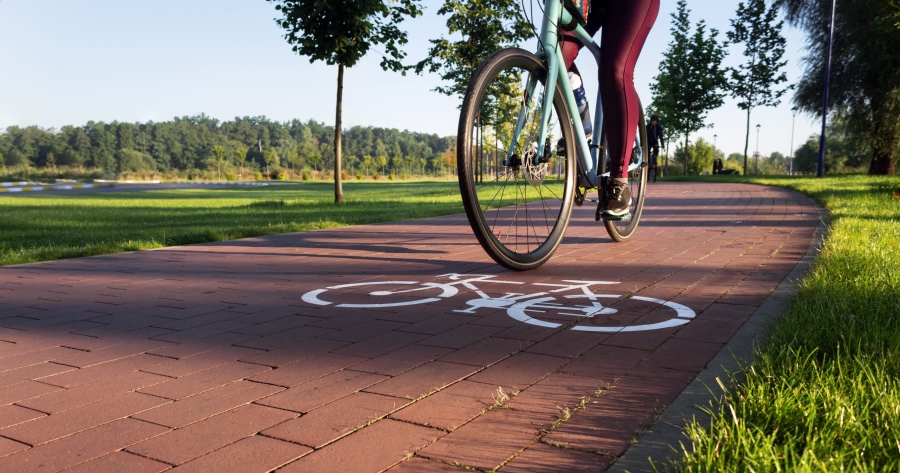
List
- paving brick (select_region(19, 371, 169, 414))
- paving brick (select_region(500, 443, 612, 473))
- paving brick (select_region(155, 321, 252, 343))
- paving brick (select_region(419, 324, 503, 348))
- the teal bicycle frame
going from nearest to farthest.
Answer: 1. paving brick (select_region(500, 443, 612, 473))
2. paving brick (select_region(19, 371, 169, 414))
3. paving brick (select_region(419, 324, 503, 348))
4. paving brick (select_region(155, 321, 252, 343))
5. the teal bicycle frame

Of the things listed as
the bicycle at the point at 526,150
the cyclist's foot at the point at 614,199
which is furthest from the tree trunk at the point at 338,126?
the cyclist's foot at the point at 614,199

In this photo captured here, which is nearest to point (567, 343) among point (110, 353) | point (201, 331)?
point (201, 331)

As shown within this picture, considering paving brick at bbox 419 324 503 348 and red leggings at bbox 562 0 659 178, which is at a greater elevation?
red leggings at bbox 562 0 659 178

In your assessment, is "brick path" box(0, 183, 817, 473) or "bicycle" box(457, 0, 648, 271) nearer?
"brick path" box(0, 183, 817, 473)

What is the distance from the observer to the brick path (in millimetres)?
1924

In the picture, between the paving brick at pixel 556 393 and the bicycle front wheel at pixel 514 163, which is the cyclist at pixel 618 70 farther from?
the paving brick at pixel 556 393

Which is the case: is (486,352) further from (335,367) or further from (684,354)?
(684,354)

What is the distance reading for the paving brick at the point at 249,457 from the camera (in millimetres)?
1801

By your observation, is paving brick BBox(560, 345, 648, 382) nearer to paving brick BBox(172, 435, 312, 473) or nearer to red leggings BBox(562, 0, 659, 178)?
paving brick BBox(172, 435, 312, 473)

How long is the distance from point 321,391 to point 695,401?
1218 mm

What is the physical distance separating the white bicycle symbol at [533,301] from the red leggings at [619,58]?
1.27 metres

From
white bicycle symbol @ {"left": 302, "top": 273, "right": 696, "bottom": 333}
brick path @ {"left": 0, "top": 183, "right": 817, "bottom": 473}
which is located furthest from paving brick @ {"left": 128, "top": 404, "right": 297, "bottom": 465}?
white bicycle symbol @ {"left": 302, "top": 273, "right": 696, "bottom": 333}

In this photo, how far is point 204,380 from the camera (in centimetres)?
258

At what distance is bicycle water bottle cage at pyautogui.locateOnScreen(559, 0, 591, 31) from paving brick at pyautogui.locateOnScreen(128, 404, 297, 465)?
3713 mm
